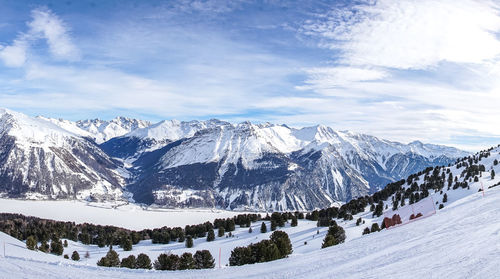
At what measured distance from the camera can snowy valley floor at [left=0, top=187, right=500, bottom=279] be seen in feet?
73.3

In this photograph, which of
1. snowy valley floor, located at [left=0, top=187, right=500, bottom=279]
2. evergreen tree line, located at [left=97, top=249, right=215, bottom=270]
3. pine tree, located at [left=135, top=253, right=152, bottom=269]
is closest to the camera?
snowy valley floor, located at [left=0, top=187, right=500, bottom=279]

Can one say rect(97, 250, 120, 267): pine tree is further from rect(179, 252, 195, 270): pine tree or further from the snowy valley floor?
the snowy valley floor

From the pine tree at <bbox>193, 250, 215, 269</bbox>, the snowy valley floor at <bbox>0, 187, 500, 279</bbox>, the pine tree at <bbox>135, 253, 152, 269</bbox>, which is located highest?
the snowy valley floor at <bbox>0, 187, 500, 279</bbox>

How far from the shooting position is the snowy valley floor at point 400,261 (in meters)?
22.3

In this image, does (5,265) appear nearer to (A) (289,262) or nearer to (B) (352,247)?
(A) (289,262)

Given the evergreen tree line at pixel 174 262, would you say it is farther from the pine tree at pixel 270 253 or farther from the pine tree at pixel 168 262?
the pine tree at pixel 270 253

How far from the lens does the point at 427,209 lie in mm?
103062

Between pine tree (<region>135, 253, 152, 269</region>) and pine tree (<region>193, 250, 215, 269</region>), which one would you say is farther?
pine tree (<region>135, 253, 152, 269</region>)

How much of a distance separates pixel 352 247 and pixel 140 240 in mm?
141376

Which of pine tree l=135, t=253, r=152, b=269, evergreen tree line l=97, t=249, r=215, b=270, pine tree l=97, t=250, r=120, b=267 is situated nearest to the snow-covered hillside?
evergreen tree line l=97, t=249, r=215, b=270

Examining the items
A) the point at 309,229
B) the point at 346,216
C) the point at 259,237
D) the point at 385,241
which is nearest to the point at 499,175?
the point at 346,216

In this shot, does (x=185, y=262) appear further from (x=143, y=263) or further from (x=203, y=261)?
(x=143, y=263)

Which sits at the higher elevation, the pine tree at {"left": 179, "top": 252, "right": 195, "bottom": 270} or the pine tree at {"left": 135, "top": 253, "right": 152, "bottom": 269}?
the pine tree at {"left": 179, "top": 252, "right": 195, "bottom": 270}

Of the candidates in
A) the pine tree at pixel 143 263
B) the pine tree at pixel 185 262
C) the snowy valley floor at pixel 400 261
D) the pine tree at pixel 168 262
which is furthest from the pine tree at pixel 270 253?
the pine tree at pixel 143 263
